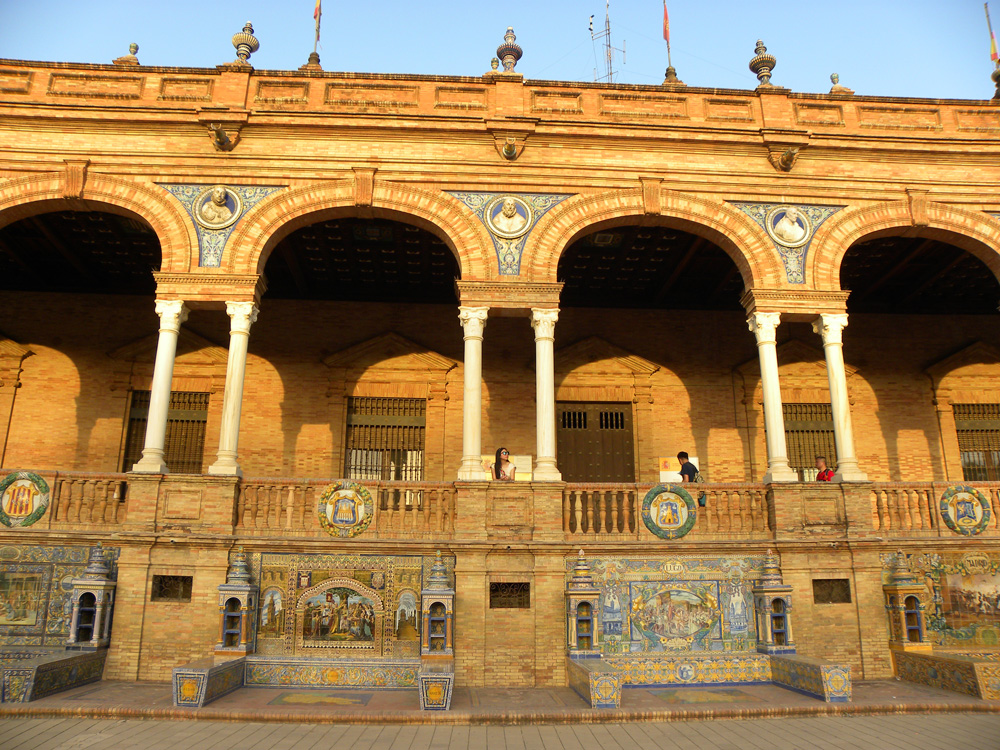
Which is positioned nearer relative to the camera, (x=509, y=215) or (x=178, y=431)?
(x=509, y=215)

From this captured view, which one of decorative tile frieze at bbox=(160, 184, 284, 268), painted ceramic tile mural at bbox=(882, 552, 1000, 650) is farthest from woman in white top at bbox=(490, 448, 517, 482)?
painted ceramic tile mural at bbox=(882, 552, 1000, 650)

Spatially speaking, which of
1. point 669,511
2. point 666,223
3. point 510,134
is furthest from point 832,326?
point 510,134

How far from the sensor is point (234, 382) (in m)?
11.5

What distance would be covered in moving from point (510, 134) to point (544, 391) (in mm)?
4365

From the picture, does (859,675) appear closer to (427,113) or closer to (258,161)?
(427,113)

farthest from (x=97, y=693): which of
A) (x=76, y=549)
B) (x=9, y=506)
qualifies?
(x=9, y=506)

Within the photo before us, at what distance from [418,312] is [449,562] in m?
7.04

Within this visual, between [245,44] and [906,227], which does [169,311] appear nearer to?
[245,44]

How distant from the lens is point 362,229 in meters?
13.7

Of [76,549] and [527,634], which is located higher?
[76,549]

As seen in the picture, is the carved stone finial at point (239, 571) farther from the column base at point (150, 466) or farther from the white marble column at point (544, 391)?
the white marble column at point (544, 391)

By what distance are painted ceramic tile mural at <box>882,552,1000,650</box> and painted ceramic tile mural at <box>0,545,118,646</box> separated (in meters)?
11.6

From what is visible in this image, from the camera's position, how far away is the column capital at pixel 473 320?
11.7m

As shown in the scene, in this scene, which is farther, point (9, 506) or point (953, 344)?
point (953, 344)
